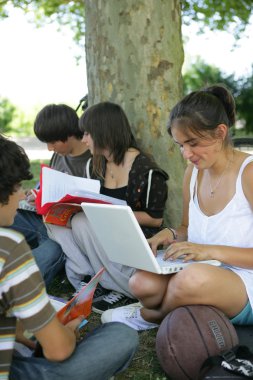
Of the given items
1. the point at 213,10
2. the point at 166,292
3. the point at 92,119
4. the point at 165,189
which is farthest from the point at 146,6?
the point at 213,10

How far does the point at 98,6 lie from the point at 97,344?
126 inches

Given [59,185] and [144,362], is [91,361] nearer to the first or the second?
[144,362]

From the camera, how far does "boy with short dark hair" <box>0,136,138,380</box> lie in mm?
1850

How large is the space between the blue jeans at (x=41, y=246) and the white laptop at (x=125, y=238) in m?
0.84

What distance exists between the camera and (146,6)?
445 cm

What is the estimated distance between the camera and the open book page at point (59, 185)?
11.9 feet

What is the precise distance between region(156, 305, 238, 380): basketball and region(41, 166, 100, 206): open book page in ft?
4.20

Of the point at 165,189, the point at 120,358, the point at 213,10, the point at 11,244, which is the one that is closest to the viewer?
the point at 11,244

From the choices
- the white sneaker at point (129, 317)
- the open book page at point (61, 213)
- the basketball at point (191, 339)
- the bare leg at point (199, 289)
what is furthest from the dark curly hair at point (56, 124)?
the basketball at point (191, 339)

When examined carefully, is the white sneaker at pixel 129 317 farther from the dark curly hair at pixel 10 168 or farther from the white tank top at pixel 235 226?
the dark curly hair at pixel 10 168

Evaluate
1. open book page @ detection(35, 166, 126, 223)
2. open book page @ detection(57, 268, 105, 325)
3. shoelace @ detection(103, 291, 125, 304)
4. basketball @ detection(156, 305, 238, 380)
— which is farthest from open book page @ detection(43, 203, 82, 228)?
basketball @ detection(156, 305, 238, 380)

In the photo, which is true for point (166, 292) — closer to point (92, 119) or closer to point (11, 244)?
point (11, 244)

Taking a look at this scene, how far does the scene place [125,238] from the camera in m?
2.75

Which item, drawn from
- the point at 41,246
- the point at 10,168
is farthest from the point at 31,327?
the point at 41,246
